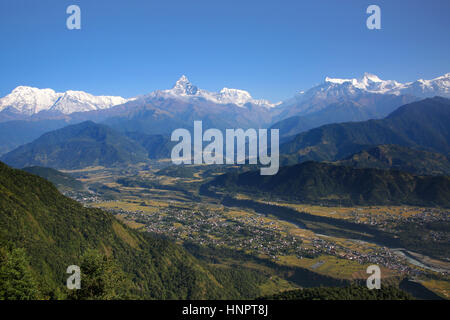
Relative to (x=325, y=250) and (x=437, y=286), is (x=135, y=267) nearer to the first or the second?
(x=325, y=250)

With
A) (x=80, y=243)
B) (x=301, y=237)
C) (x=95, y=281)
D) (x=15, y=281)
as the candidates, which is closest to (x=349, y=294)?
(x=95, y=281)

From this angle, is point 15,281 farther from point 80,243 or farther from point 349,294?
point 349,294

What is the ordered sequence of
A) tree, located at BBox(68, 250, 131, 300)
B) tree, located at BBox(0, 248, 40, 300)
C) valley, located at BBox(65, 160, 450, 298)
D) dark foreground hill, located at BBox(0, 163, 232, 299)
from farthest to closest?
valley, located at BBox(65, 160, 450, 298) < dark foreground hill, located at BBox(0, 163, 232, 299) < tree, located at BBox(68, 250, 131, 300) < tree, located at BBox(0, 248, 40, 300)

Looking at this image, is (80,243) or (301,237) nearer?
(80,243)

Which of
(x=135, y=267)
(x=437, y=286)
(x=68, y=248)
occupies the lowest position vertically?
(x=437, y=286)

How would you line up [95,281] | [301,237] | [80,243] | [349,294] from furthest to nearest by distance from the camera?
[301,237] → [80,243] → [349,294] → [95,281]

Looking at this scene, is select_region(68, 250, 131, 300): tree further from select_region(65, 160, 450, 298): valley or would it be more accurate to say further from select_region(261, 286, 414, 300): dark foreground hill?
select_region(65, 160, 450, 298): valley

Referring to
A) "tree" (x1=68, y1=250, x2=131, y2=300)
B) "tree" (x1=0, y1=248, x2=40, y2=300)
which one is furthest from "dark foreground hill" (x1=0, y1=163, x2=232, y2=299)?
"tree" (x1=0, y1=248, x2=40, y2=300)

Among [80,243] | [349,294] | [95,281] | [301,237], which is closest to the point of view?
[95,281]
